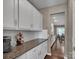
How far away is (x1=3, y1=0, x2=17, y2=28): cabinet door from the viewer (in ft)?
6.63

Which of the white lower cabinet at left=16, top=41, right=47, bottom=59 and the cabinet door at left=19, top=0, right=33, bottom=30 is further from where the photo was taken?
the cabinet door at left=19, top=0, right=33, bottom=30

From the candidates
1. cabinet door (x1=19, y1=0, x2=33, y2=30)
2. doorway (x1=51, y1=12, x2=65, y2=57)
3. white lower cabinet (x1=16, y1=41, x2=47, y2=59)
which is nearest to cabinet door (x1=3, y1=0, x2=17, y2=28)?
cabinet door (x1=19, y1=0, x2=33, y2=30)

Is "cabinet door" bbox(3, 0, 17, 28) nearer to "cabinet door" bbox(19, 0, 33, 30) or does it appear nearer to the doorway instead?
"cabinet door" bbox(19, 0, 33, 30)

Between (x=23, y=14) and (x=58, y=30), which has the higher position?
(x=23, y=14)

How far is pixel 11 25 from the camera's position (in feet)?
7.39

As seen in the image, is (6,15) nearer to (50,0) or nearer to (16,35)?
(16,35)

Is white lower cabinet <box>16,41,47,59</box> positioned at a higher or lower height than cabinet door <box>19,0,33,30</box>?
lower

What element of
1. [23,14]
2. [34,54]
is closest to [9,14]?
[23,14]

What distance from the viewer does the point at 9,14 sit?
217 centimetres

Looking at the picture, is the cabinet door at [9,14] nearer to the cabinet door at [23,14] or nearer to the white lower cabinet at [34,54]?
the cabinet door at [23,14]

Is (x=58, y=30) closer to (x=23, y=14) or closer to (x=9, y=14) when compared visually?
(x=23, y=14)

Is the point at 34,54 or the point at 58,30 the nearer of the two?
the point at 34,54

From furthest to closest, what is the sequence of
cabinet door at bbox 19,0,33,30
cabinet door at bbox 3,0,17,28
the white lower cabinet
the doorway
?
the doorway < cabinet door at bbox 19,0,33,30 < the white lower cabinet < cabinet door at bbox 3,0,17,28
